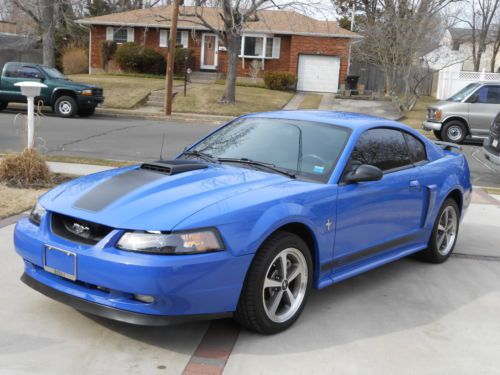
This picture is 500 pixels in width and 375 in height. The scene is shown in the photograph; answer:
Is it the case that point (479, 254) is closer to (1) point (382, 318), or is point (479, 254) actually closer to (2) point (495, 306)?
(2) point (495, 306)

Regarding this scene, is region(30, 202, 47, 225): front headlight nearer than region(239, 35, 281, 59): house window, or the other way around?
region(30, 202, 47, 225): front headlight

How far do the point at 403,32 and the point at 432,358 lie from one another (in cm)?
2287

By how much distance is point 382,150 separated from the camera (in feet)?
16.8

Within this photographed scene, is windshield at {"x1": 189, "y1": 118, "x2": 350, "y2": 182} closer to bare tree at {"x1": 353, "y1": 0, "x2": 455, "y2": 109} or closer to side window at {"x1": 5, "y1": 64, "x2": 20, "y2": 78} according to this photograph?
side window at {"x1": 5, "y1": 64, "x2": 20, "y2": 78}

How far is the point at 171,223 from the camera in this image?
344 centimetres

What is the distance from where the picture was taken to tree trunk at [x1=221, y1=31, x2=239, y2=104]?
2417 centimetres

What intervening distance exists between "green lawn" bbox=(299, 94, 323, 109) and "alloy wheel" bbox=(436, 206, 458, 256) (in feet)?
70.4

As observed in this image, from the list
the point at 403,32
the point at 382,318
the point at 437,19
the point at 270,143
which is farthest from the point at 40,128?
the point at 437,19

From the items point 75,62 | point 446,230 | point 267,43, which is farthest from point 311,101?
point 446,230

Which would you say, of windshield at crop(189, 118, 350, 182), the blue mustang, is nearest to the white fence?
the blue mustang

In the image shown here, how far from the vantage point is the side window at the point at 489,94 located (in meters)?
17.4

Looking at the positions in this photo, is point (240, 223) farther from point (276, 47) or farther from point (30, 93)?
point (276, 47)

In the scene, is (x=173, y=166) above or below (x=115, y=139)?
above

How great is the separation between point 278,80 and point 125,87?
8.64 metres
